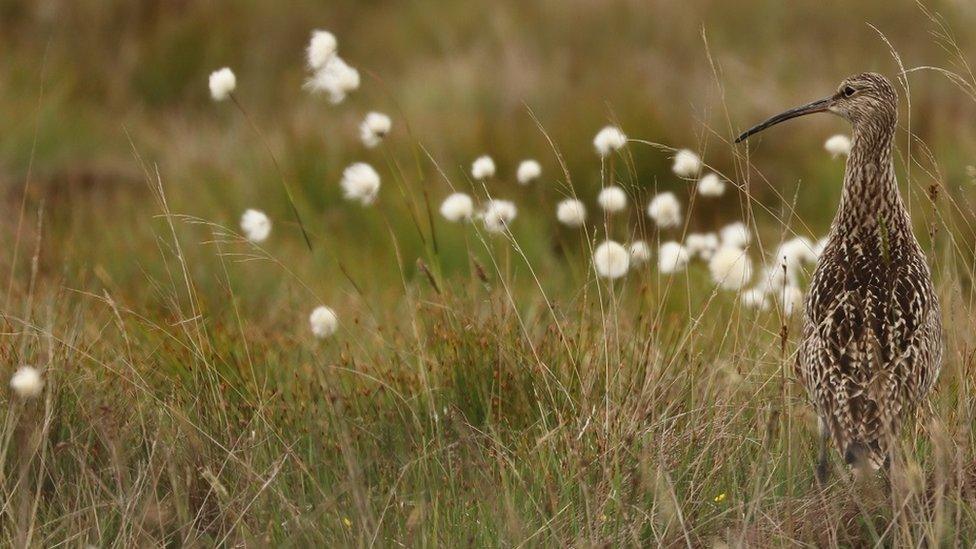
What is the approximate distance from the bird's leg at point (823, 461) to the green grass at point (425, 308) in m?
0.06

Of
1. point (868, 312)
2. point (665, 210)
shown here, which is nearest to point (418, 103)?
point (665, 210)

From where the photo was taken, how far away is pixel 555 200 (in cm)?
852

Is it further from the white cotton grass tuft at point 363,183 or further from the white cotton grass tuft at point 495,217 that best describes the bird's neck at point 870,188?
the white cotton grass tuft at point 363,183

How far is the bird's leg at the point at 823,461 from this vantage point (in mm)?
3959

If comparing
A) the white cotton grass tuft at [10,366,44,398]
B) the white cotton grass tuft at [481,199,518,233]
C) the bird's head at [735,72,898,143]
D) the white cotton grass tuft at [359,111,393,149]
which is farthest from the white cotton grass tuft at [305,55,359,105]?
the white cotton grass tuft at [10,366,44,398]

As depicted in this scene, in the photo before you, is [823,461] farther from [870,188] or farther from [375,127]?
[375,127]

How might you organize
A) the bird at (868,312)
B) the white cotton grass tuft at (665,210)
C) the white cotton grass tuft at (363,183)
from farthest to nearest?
1. the white cotton grass tuft at (665,210)
2. the white cotton grass tuft at (363,183)
3. the bird at (868,312)

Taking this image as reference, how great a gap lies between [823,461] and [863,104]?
1235mm

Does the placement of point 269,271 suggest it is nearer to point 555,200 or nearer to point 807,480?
point 555,200

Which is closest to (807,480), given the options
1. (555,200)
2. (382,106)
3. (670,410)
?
(670,410)

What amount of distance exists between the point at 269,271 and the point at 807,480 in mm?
3481

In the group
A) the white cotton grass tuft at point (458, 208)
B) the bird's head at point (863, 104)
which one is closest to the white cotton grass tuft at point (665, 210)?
the white cotton grass tuft at point (458, 208)

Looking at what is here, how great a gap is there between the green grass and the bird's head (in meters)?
0.33

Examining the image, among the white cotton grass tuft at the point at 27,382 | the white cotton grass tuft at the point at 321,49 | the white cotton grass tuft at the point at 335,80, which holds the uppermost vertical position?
the white cotton grass tuft at the point at 321,49
